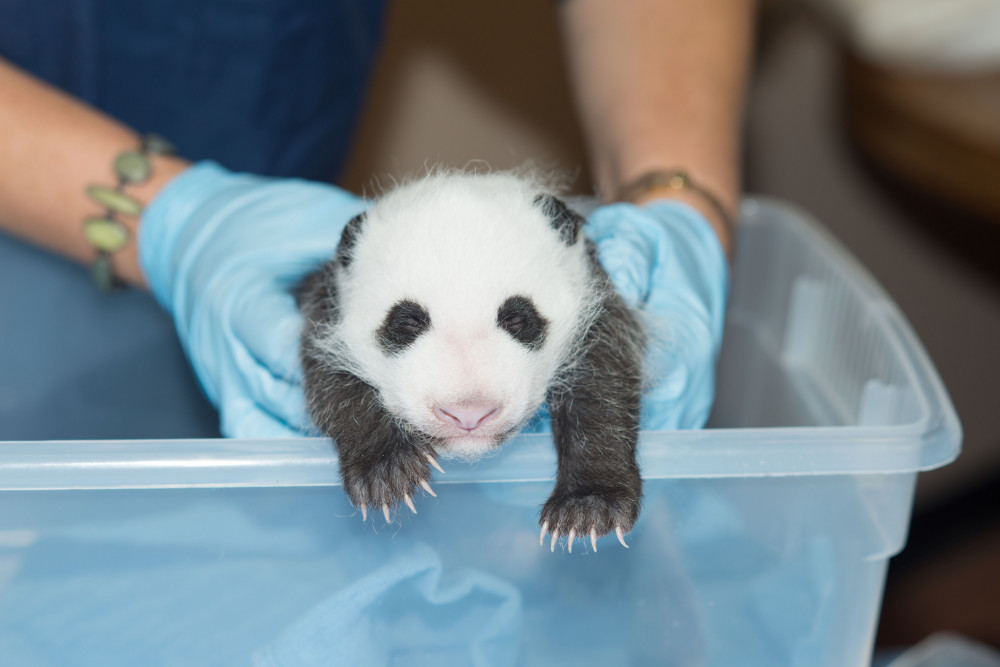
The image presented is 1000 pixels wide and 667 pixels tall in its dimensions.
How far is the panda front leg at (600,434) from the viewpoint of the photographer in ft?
3.30

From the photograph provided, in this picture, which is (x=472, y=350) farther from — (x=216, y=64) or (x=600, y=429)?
(x=216, y=64)

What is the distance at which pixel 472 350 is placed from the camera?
3.09 feet

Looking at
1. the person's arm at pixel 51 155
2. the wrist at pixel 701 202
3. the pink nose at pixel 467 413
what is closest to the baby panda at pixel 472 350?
the pink nose at pixel 467 413

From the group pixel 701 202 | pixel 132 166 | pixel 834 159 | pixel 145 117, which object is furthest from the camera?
pixel 834 159

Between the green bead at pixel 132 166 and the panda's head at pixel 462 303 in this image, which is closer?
the panda's head at pixel 462 303

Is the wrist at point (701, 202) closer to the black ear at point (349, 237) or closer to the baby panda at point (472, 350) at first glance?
the baby panda at point (472, 350)

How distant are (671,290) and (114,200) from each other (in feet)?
3.24

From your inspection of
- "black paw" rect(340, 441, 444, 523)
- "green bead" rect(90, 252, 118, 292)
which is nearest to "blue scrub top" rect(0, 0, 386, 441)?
"green bead" rect(90, 252, 118, 292)

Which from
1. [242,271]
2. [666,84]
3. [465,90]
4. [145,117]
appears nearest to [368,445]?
[242,271]

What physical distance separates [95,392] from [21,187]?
42 cm

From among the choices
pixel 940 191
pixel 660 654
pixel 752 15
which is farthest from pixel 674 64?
pixel 660 654

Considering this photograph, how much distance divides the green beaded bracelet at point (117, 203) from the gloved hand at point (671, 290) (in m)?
0.81

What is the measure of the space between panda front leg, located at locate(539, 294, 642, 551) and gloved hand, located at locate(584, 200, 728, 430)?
0.11 meters

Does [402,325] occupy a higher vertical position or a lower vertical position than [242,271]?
higher
